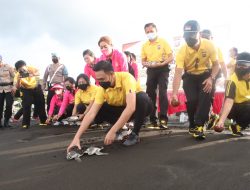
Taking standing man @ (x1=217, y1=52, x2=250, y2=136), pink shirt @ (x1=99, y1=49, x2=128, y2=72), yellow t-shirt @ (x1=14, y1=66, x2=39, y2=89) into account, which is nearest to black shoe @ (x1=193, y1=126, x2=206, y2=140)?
standing man @ (x1=217, y1=52, x2=250, y2=136)

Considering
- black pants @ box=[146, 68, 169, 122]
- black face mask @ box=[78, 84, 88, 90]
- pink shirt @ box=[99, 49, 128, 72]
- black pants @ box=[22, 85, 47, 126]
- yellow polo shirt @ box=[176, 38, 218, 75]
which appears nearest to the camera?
yellow polo shirt @ box=[176, 38, 218, 75]

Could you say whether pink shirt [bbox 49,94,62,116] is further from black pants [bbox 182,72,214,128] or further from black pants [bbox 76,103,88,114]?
black pants [bbox 182,72,214,128]

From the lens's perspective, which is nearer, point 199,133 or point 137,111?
point 137,111

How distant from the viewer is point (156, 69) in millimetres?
5082

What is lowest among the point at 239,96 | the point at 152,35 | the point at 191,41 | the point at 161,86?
the point at 239,96

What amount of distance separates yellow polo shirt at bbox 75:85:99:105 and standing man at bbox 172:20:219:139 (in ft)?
6.82

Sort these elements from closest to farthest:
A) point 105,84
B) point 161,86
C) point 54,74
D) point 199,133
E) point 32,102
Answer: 1. point 105,84
2. point 199,133
3. point 161,86
4. point 32,102
5. point 54,74

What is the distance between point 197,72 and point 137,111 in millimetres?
957

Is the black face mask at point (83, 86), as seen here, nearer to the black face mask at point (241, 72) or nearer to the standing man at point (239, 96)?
the standing man at point (239, 96)

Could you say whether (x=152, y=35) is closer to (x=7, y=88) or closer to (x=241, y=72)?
(x=241, y=72)

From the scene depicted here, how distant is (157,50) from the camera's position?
5.18m

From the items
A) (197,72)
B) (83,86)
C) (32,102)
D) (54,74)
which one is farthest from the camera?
(54,74)

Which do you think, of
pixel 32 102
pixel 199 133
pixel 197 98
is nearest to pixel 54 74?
pixel 32 102

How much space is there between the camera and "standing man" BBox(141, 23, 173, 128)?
16.3ft
